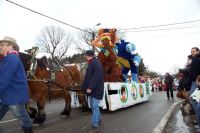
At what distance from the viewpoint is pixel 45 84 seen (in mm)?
11141

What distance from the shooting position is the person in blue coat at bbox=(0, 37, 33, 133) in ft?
20.1

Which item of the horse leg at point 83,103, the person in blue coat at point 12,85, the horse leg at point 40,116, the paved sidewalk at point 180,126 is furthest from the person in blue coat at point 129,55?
the person in blue coat at point 12,85

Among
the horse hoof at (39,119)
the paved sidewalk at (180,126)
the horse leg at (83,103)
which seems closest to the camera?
the paved sidewalk at (180,126)

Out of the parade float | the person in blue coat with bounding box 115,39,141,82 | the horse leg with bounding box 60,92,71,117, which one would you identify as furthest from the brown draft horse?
the person in blue coat with bounding box 115,39,141,82

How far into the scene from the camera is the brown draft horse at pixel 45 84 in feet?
34.6

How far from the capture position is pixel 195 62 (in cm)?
871

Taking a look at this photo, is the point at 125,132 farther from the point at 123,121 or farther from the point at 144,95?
the point at 144,95

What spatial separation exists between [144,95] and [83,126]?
9627 millimetres

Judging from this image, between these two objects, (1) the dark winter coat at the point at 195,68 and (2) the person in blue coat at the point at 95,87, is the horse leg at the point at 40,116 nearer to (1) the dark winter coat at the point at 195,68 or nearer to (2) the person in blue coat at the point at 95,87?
(2) the person in blue coat at the point at 95,87

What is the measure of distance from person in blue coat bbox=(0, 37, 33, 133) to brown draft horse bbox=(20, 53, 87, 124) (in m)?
3.77

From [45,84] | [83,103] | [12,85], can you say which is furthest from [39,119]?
[12,85]

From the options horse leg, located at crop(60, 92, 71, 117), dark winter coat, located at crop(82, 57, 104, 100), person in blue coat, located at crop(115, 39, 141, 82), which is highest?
person in blue coat, located at crop(115, 39, 141, 82)

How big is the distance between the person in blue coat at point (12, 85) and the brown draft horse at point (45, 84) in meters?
3.77

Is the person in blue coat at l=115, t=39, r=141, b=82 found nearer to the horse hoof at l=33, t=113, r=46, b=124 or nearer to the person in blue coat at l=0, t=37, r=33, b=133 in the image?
the horse hoof at l=33, t=113, r=46, b=124
